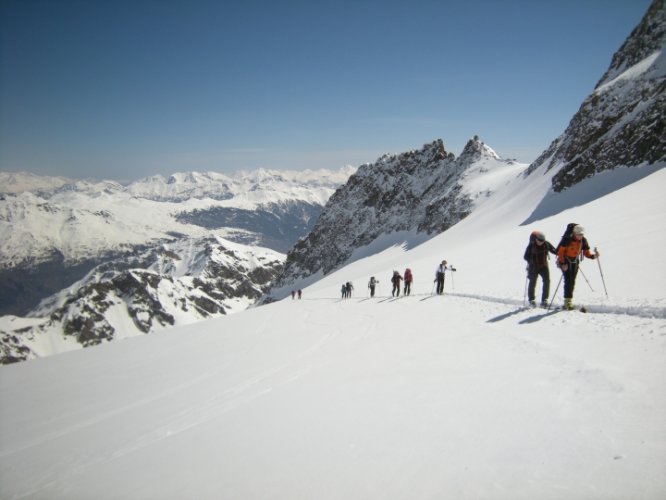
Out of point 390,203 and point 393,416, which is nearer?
point 393,416

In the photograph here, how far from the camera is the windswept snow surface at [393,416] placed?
3133 mm

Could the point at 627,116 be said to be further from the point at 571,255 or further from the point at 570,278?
the point at 570,278

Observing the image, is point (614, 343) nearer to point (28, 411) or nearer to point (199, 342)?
point (28, 411)

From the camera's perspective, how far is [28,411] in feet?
28.9

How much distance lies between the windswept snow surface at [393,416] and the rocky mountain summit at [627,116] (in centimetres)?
4033

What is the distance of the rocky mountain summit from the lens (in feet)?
129

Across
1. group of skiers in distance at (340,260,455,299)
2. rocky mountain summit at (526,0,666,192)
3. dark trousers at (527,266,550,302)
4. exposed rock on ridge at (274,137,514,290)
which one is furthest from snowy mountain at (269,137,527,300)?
dark trousers at (527,266,550,302)

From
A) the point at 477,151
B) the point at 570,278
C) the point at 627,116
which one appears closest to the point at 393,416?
the point at 570,278

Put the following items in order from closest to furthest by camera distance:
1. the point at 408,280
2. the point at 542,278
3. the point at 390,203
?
1. the point at 542,278
2. the point at 408,280
3. the point at 390,203

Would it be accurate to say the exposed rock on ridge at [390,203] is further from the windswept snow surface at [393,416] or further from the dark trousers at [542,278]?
the windswept snow surface at [393,416]

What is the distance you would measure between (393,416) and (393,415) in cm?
3

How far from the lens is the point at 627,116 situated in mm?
46719

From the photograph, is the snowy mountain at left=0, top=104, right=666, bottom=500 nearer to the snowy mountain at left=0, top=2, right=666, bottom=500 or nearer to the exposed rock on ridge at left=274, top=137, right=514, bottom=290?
the snowy mountain at left=0, top=2, right=666, bottom=500

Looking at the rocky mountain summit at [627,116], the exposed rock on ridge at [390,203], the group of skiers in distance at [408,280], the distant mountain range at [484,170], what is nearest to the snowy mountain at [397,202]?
the exposed rock on ridge at [390,203]
